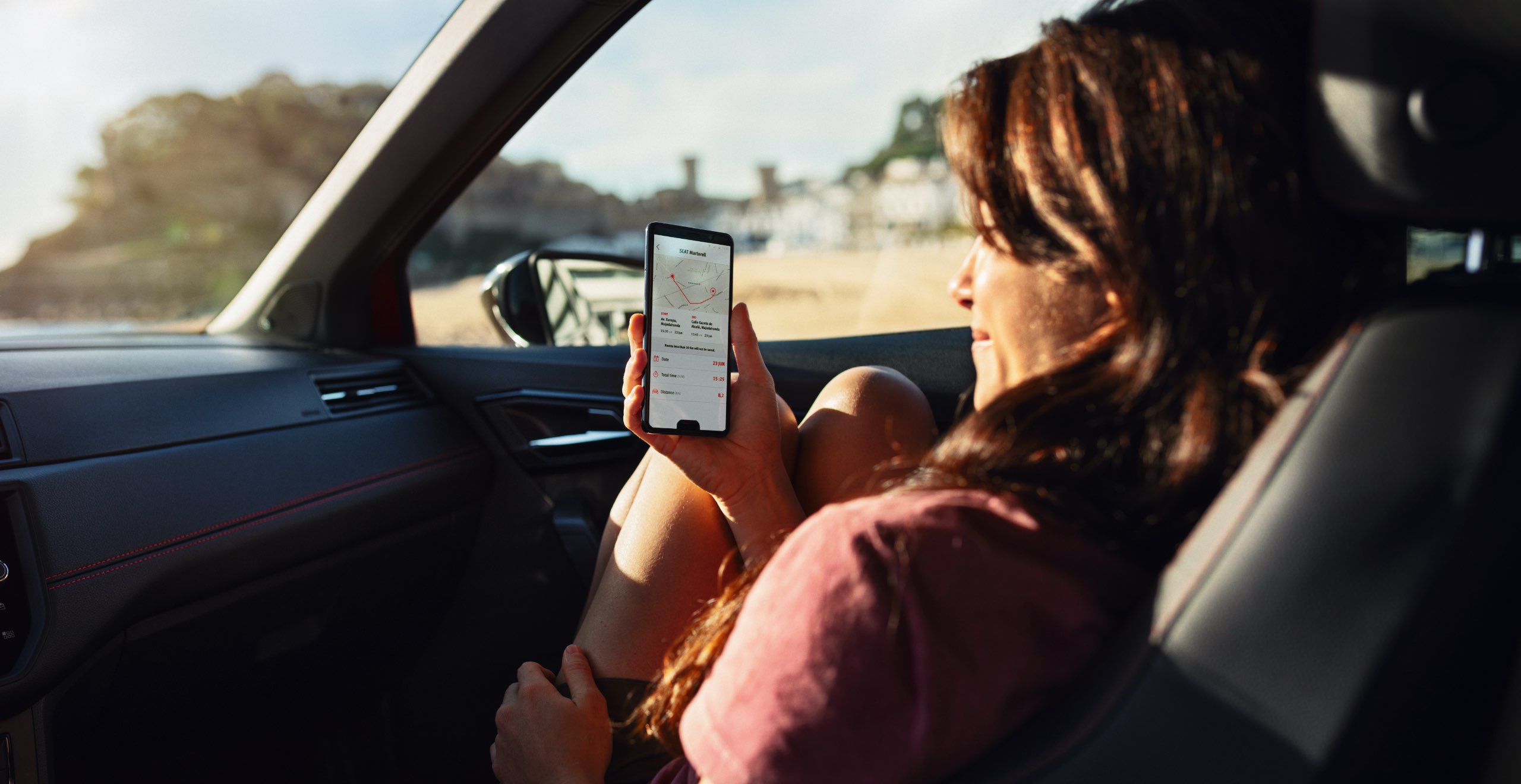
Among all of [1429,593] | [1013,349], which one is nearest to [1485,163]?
[1429,593]

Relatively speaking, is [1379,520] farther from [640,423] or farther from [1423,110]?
[640,423]

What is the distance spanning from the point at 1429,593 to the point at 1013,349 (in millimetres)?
431

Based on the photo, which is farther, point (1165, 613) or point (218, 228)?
point (218, 228)

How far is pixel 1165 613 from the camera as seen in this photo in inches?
32.9

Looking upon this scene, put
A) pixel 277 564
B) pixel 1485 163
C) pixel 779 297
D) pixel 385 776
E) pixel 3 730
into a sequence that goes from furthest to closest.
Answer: pixel 779 297, pixel 385 776, pixel 277 564, pixel 3 730, pixel 1485 163

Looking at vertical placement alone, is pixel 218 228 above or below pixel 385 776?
above

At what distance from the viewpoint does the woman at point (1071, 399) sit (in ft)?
2.71

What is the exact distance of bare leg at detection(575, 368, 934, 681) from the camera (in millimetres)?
1540

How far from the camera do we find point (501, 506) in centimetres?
245

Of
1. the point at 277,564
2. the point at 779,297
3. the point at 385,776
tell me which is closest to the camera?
the point at 277,564

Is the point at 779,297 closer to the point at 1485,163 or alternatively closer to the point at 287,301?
the point at 287,301

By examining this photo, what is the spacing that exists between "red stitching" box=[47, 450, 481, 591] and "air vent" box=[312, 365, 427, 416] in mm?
162

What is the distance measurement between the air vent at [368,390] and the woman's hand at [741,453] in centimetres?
92

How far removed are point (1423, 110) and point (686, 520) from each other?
1130 millimetres
